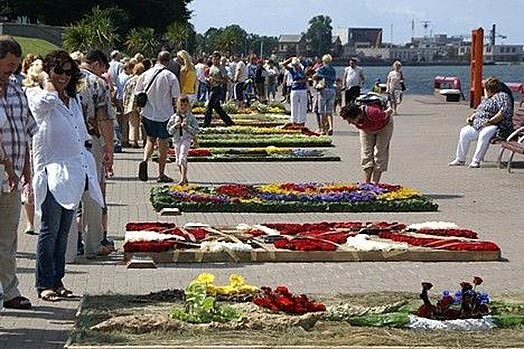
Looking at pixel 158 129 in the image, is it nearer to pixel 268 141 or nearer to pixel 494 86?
pixel 494 86

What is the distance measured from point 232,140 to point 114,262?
14.6 meters

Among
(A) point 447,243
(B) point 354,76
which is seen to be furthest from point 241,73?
(A) point 447,243

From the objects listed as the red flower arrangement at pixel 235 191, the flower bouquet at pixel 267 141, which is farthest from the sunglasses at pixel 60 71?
the flower bouquet at pixel 267 141

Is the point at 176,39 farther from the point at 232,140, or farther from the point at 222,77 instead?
the point at 232,140

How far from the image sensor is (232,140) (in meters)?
25.6

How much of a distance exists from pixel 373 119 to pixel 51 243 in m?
7.33

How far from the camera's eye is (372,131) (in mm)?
15969

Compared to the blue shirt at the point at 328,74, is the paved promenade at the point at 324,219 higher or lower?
lower

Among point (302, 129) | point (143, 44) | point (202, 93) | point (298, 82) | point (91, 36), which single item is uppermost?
point (91, 36)

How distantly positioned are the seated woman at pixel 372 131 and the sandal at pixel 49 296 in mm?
6854

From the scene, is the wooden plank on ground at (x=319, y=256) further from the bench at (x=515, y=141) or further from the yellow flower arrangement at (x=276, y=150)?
the yellow flower arrangement at (x=276, y=150)

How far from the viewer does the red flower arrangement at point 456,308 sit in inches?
320

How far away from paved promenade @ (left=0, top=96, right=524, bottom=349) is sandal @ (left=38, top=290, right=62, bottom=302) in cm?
13

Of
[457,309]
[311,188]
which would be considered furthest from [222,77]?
[457,309]
